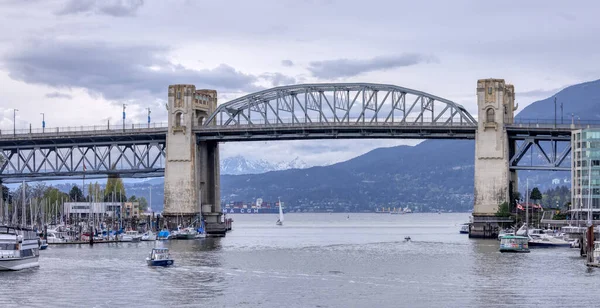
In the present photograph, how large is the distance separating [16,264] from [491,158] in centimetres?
8401

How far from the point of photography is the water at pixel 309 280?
A: 81625 mm

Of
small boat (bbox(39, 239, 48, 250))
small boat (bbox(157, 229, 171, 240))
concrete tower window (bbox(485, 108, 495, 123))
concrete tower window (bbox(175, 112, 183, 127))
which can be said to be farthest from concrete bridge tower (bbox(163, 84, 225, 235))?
concrete tower window (bbox(485, 108, 495, 123))

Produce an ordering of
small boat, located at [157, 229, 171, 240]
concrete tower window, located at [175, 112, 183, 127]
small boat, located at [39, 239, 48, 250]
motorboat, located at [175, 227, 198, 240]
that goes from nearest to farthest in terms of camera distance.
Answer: small boat, located at [39, 239, 48, 250]
small boat, located at [157, 229, 171, 240]
motorboat, located at [175, 227, 198, 240]
concrete tower window, located at [175, 112, 183, 127]

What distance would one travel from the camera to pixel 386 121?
175 metres

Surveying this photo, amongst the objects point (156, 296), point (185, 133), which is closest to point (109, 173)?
point (185, 133)

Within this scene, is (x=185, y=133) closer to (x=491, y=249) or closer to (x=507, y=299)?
(x=491, y=249)

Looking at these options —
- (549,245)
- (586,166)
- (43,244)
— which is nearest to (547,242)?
(549,245)

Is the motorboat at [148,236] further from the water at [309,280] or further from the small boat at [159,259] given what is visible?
the small boat at [159,259]

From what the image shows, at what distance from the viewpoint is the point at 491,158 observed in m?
166

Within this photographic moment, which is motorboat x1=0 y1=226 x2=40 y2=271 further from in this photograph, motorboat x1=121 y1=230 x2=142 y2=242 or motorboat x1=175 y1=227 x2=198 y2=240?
motorboat x1=121 y1=230 x2=142 y2=242

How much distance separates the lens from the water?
81.6m

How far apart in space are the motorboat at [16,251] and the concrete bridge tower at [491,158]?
78758mm

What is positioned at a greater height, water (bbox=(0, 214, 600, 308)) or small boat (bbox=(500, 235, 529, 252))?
small boat (bbox=(500, 235, 529, 252))

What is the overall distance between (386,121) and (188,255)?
178 ft
